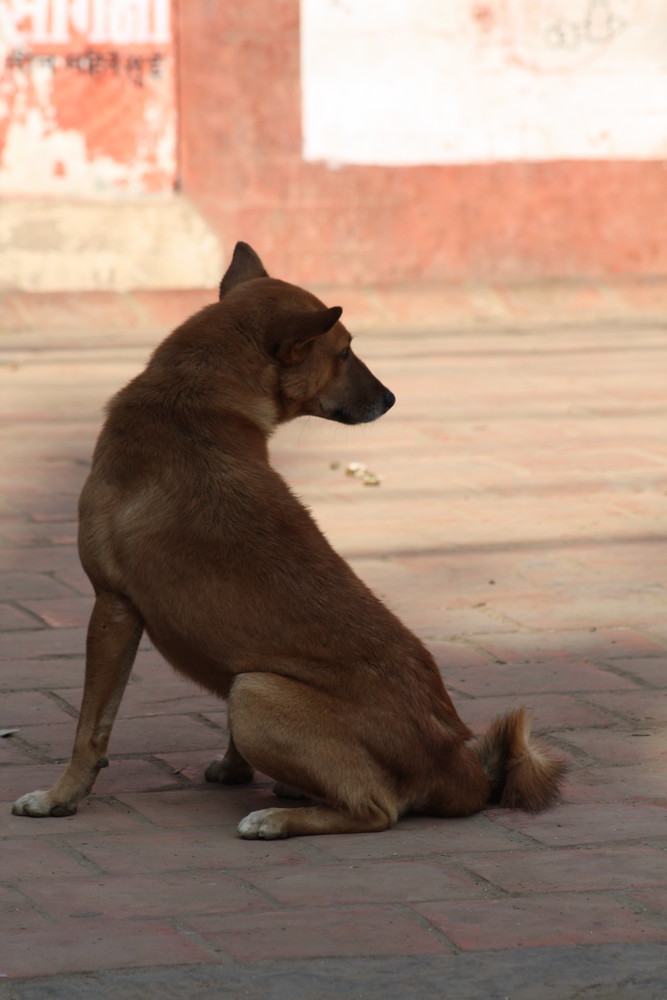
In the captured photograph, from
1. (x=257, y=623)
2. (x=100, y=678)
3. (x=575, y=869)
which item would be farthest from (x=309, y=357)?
(x=575, y=869)

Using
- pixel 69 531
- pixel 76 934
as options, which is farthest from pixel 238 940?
pixel 69 531

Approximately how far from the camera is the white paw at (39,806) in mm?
3562

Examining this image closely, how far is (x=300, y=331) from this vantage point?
3.78m

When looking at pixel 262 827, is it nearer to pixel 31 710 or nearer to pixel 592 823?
pixel 592 823

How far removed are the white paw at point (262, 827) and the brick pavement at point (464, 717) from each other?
1.1 inches

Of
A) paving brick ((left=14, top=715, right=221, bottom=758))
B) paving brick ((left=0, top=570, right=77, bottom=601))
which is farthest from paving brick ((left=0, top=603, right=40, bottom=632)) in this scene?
paving brick ((left=14, top=715, right=221, bottom=758))

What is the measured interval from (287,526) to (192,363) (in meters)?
0.48

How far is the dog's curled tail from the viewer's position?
3.59 m

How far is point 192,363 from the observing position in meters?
3.80

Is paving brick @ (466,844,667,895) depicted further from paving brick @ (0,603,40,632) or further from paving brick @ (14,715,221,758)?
paving brick @ (0,603,40,632)

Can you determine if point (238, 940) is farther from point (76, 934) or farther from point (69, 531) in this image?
point (69, 531)

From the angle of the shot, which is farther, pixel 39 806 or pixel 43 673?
pixel 43 673

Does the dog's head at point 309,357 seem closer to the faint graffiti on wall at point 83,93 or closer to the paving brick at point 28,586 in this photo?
the paving brick at point 28,586

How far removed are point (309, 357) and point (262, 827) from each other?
1152 mm
